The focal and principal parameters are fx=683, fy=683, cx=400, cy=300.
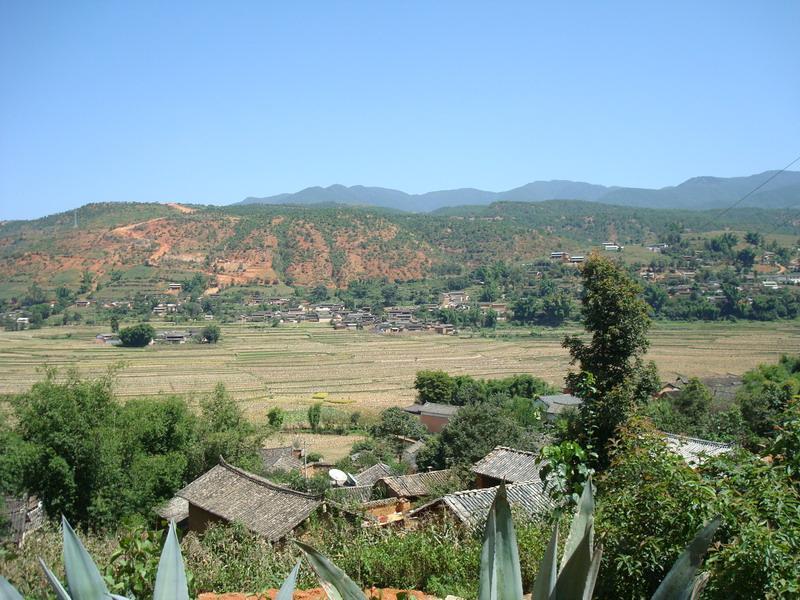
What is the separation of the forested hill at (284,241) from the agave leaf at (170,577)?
97697 millimetres

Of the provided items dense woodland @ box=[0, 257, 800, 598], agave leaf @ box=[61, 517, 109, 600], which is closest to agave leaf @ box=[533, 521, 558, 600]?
dense woodland @ box=[0, 257, 800, 598]

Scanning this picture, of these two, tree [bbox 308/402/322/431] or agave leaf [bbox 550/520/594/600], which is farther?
tree [bbox 308/402/322/431]

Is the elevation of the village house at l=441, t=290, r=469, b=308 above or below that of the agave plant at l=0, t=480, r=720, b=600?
below

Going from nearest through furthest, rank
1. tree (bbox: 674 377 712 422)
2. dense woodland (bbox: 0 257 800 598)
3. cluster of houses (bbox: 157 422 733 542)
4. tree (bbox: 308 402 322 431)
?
dense woodland (bbox: 0 257 800 598), cluster of houses (bbox: 157 422 733 542), tree (bbox: 674 377 712 422), tree (bbox: 308 402 322 431)

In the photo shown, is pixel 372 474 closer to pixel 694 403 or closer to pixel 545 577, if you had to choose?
pixel 694 403

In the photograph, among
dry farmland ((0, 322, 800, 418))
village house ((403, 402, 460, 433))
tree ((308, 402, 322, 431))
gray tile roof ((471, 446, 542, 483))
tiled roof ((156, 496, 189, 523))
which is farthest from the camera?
dry farmland ((0, 322, 800, 418))

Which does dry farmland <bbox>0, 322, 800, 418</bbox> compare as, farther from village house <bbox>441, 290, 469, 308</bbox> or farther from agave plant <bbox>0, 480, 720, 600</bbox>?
agave plant <bbox>0, 480, 720, 600</bbox>

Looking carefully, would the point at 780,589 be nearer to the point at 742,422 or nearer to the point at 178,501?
the point at 178,501

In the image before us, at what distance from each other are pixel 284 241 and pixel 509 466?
98.5 m

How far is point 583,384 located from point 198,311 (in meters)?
80.3

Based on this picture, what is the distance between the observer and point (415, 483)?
17.1 m

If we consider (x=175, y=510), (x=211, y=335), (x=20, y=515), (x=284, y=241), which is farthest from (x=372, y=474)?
(x=284, y=241)

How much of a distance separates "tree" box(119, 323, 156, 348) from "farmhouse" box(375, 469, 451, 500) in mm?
50013

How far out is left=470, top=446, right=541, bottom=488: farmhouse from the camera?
50.7ft
